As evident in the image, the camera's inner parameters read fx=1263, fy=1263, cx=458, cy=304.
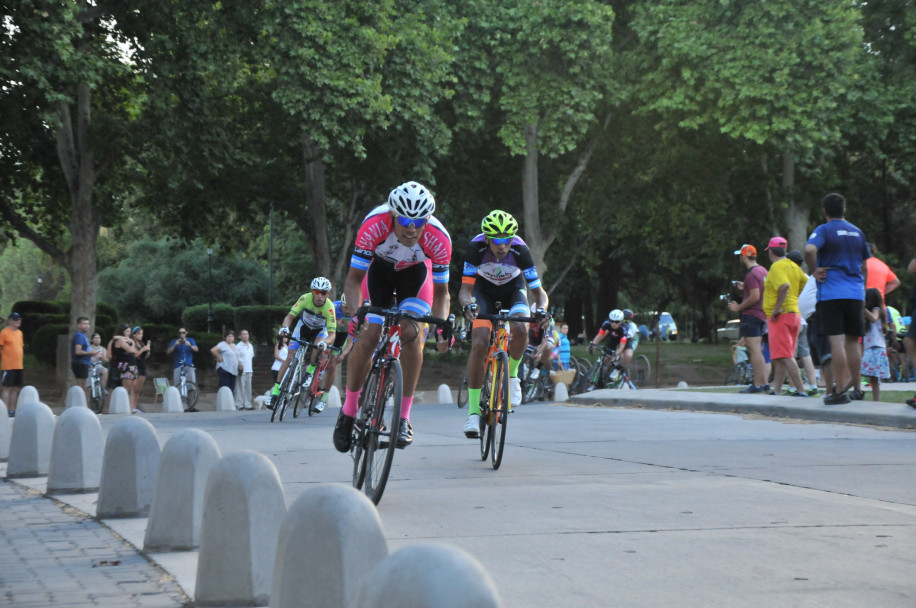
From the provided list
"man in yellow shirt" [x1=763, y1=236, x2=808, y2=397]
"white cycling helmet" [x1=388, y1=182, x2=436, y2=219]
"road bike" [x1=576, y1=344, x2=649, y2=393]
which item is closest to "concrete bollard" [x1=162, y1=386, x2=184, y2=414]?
"road bike" [x1=576, y1=344, x2=649, y2=393]

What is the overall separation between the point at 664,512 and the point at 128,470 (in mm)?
3046

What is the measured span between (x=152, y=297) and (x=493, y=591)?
205 ft

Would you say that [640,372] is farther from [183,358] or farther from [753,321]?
[753,321]

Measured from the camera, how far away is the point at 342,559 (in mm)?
3574

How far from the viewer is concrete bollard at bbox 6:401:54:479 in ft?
34.2

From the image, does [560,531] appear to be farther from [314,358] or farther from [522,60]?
[522,60]

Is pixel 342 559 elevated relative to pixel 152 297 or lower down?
lower down

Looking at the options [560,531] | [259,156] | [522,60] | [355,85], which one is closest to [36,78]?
[355,85]

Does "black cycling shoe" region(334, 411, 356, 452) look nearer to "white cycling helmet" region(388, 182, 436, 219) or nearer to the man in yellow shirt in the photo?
"white cycling helmet" region(388, 182, 436, 219)


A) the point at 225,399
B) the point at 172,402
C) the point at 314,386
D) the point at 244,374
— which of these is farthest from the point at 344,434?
the point at 244,374

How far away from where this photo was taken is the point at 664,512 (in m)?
6.68

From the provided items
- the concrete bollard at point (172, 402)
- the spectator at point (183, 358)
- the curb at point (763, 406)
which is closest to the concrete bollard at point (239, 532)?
the curb at point (763, 406)

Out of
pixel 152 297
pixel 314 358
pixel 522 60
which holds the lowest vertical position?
pixel 314 358

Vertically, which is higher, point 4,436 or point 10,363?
point 10,363
